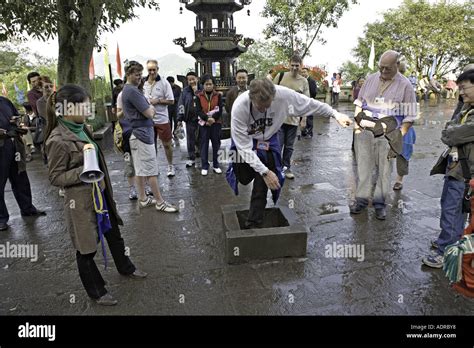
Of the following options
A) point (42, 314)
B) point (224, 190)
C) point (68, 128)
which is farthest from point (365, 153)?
point (42, 314)

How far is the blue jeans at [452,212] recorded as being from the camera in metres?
3.10

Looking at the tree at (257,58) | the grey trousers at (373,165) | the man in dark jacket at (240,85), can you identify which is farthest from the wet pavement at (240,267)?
the tree at (257,58)

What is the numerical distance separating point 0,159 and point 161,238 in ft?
7.63

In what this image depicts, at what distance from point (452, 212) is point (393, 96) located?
1.55m

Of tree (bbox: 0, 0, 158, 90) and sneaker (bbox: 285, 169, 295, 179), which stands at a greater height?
tree (bbox: 0, 0, 158, 90)

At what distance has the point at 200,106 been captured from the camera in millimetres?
6418

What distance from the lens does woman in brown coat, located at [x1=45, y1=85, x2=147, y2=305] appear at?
261 centimetres

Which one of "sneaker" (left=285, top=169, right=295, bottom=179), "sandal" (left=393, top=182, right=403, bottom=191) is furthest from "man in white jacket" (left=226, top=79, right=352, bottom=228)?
"sandal" (left=393, top=182, right=403, bottom=191)

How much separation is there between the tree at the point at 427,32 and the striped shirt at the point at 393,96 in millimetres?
27826

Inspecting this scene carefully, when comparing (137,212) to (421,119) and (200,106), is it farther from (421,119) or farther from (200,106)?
(421,119)

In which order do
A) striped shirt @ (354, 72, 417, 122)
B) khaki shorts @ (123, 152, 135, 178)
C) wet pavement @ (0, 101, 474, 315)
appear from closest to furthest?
wet pavement @ (0, 101, 474, 315) < striped shirt @ (354, 72, 417, 122) < khaki shorts @ (123, 152, 135, 178)

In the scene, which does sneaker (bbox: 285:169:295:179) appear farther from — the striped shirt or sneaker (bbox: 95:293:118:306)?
sneaker (bbox: 95:293:118:306)

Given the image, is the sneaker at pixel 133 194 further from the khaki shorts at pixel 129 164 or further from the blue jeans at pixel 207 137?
the blue jeans at pixel 207 137

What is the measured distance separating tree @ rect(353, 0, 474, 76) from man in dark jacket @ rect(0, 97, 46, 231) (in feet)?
98.9
